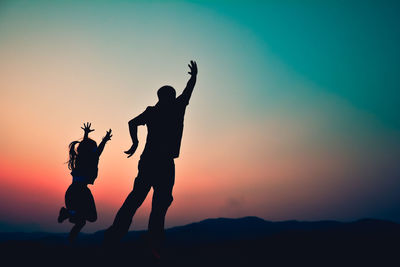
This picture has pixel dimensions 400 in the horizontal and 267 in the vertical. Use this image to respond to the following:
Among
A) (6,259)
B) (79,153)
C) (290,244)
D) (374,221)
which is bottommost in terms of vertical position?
(6,259)

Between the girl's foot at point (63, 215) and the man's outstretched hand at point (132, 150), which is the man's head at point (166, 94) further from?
the girl's foot at point (63, 215)

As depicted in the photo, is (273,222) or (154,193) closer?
(154,193)

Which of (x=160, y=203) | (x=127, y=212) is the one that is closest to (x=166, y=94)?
(x=160, y=203)

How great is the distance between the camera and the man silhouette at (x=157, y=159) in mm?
4082

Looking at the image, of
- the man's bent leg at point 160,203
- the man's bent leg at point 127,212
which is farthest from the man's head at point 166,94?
the man's bent leg at point 127,212

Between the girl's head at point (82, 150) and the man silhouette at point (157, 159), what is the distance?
3.01 m

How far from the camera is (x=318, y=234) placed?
6.24 m

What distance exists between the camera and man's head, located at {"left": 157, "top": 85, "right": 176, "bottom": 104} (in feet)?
15.1

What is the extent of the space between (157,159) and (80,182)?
3613mm

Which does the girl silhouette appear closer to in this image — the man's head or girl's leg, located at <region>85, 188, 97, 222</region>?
girl's leg, located at <region>85, 188, 97, 222</region>

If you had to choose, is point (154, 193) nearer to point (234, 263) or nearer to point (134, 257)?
point (134, 257)

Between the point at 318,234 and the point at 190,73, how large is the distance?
474 centimetres

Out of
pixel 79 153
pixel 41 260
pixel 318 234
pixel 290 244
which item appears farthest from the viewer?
pixel 79 153

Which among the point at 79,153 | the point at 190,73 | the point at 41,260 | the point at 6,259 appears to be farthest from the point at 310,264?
the point at 79,153
